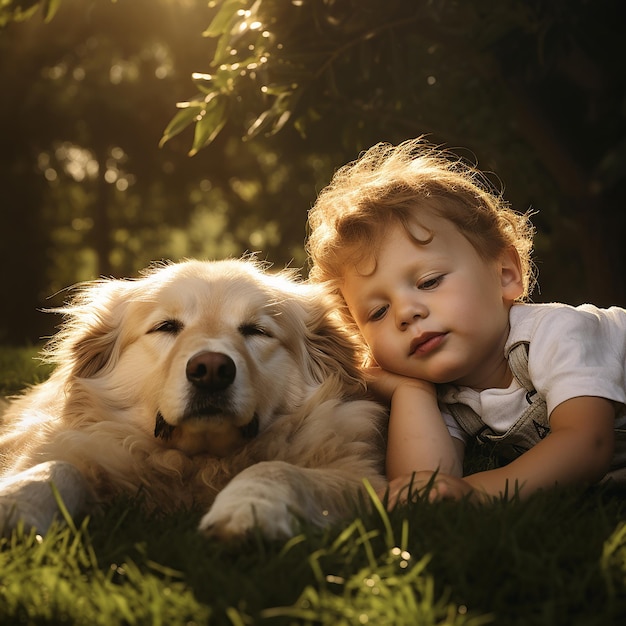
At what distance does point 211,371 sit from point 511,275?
146 cm

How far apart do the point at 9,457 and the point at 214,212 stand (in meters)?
15.9

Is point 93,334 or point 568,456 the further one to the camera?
point 93,334

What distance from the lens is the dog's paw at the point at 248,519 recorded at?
184 centimetres

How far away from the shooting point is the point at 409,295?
3.02 metres

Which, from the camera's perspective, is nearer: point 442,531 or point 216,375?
point 442,531

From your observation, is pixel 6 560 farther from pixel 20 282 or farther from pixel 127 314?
pixel 20 282

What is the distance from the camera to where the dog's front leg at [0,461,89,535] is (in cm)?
205

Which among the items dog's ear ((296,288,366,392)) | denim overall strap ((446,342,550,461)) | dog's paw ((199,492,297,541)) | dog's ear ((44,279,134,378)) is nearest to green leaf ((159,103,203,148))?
dog's ear ((44,279,134,378))

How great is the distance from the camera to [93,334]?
126 inches

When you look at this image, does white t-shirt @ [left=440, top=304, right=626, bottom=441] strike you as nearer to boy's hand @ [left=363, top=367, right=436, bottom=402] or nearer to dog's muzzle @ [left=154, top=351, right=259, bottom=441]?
boy's hand @ [left=363, top=367, right=436, bottom=402]

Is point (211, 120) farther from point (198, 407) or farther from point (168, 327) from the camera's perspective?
point (198, 407)

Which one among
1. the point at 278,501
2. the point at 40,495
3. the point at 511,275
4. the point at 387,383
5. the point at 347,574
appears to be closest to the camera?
the point at 347,574

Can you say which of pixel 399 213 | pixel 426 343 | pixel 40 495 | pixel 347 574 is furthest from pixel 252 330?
pixel 347 574

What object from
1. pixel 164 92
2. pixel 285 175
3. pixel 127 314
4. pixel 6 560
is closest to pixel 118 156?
pixel 164 92
